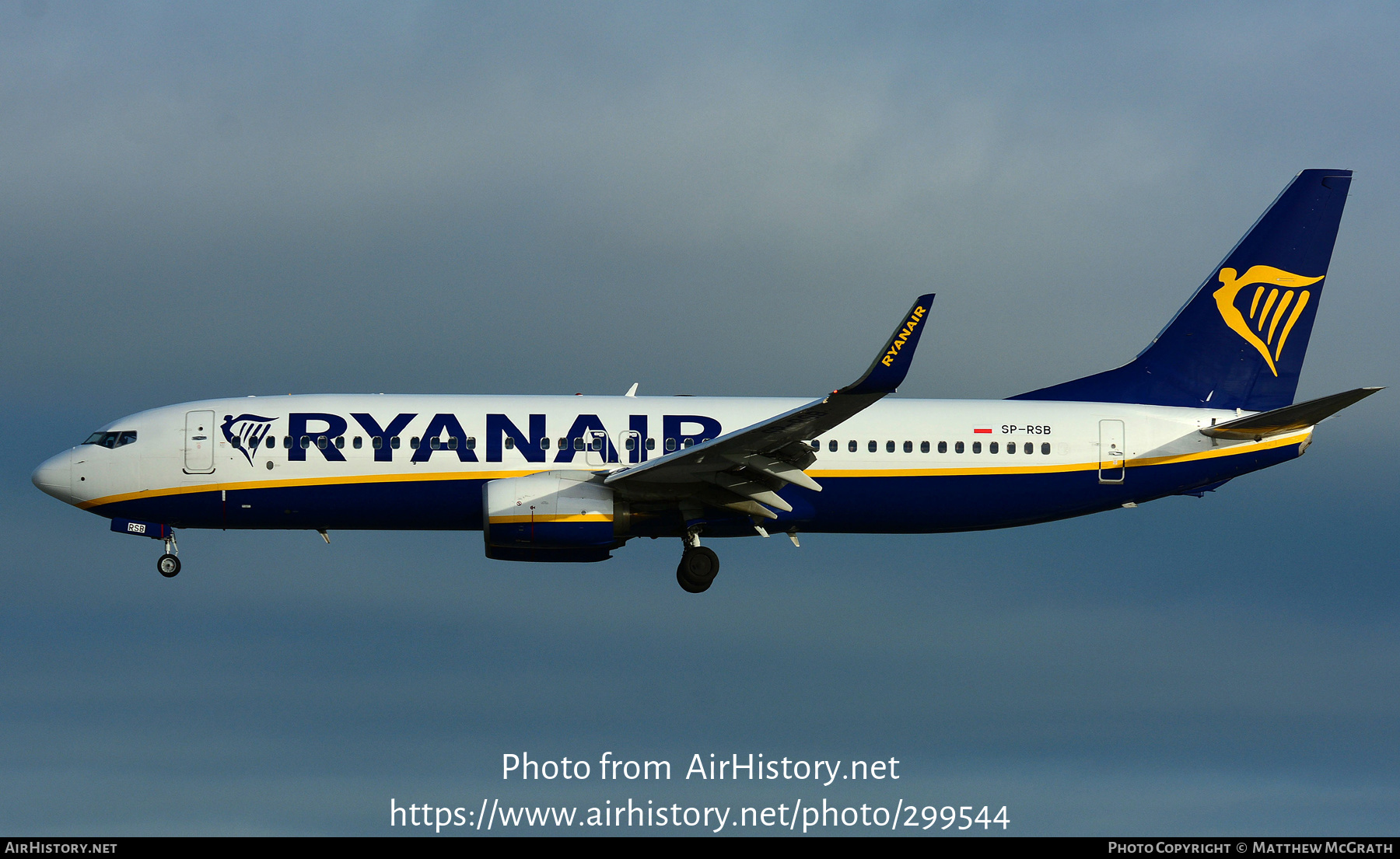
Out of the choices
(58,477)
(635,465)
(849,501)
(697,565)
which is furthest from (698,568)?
(58,477)

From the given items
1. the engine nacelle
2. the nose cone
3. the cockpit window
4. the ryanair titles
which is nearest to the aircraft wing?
the engine nacelle

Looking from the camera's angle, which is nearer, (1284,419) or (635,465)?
(635,465)

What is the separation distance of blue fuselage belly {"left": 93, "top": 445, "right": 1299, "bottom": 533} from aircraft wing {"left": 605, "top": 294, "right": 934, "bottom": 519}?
1491 millimetres

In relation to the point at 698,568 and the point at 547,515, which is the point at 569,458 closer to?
the point at 547,515

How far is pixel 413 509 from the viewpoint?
94.6 ft

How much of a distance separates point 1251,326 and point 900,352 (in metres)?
13.8

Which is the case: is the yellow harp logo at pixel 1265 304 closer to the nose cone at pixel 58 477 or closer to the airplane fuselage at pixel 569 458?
the airplane fuselage at pixel 569 458

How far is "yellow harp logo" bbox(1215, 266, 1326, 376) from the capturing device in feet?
109

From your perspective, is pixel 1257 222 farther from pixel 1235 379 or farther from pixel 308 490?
pixel 308 490

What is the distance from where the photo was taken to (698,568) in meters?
29.3

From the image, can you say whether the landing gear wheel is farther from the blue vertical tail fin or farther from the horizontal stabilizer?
the horizontal stabilizer

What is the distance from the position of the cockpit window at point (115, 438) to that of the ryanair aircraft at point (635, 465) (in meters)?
0.06

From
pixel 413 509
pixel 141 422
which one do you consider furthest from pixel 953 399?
pixel 141 422

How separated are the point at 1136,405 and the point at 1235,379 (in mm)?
2890
